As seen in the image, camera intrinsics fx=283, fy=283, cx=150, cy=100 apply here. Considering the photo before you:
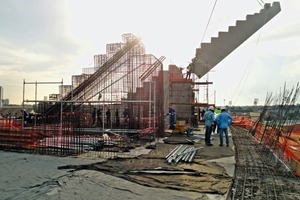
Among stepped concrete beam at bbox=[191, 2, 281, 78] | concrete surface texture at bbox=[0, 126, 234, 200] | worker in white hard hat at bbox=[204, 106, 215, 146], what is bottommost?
concrete surface texture at bbox=[0, 126, 234, 200]

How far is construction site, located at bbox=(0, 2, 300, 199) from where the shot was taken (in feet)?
23.4

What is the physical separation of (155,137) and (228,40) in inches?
616

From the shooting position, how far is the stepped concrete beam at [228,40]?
24.6 meters

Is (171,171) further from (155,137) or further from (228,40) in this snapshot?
(228,40)

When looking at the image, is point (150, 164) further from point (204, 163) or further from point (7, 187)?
point (7, 187)

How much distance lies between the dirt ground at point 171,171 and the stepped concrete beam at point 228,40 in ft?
61.3

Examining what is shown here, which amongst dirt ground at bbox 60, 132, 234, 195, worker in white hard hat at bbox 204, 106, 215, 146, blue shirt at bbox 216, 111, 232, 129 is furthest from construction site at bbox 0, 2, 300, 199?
blue shirt at bbox 216, 111, 232, 129

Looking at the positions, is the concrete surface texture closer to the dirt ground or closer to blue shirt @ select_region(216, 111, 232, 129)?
the dirt ground

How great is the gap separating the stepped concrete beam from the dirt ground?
1869 centimetres

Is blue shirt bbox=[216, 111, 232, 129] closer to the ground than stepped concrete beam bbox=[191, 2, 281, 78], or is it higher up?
closer to the ground

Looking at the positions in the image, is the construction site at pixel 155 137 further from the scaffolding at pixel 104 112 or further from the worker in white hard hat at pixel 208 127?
the worker in white hard hat at pixel 208 127

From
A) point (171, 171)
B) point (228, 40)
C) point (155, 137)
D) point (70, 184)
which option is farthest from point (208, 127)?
point (228, 40)

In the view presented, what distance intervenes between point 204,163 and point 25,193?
5242 millimetres

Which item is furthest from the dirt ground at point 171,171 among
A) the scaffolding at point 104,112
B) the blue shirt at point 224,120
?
the blue shirt at point 224,120
